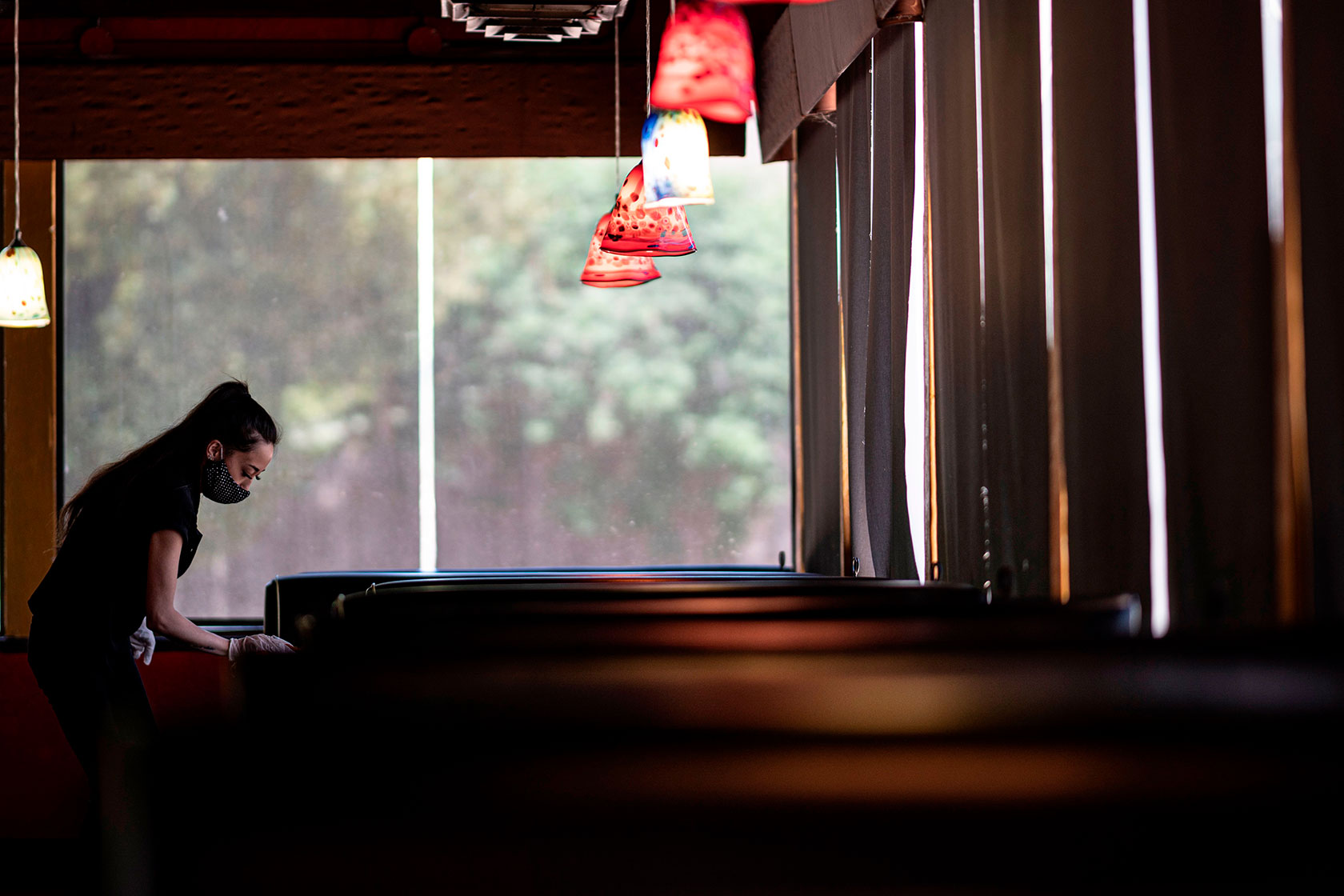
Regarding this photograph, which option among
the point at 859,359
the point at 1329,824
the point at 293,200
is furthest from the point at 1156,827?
the point at 293,200

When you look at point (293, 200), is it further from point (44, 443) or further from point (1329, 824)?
point (1329, 824)

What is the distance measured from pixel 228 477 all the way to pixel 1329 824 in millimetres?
2547

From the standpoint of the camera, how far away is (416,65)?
17.9 feet

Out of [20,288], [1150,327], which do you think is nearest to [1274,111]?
[1150,327]

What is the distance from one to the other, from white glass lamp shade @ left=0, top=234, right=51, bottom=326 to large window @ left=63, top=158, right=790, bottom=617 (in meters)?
1.80

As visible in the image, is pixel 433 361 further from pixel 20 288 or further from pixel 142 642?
pixel 142 642

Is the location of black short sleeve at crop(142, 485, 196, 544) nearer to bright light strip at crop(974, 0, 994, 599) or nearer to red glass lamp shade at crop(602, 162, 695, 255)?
red glass lamp shade at crop(602, 162, 695, 255)

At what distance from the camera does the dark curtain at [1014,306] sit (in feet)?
8.99

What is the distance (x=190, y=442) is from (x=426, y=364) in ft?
9.64

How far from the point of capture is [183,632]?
273 centimetres

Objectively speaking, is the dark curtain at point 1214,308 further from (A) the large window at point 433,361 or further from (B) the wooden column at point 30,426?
(B) the wooden column at point 30,426

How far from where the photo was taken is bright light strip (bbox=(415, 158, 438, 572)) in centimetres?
575

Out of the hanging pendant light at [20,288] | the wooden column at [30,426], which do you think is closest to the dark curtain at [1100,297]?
the hanging pendant light at [20,288]

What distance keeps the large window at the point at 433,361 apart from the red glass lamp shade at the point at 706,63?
338 cm
